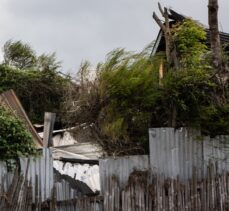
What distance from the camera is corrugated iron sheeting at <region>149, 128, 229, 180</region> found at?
8570 millimetres

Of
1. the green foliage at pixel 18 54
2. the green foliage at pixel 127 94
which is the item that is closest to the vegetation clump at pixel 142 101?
the green foliage at pixel 127 94

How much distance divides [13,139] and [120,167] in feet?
5.59

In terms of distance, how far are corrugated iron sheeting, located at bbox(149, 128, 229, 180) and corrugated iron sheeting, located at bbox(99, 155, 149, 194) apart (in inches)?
6.3

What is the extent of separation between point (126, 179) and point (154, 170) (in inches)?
17.8

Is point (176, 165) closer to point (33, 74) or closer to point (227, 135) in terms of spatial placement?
point (227, 135)

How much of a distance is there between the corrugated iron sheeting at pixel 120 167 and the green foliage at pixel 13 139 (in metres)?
1.12

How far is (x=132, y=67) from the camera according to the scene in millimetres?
8789

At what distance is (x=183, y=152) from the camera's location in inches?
344

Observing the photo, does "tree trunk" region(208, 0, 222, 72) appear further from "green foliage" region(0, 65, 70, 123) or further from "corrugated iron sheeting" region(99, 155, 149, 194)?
"green foliage" region(0, 65, 70, 123)

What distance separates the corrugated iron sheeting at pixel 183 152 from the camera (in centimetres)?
857

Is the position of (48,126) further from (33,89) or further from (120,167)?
(33,89)

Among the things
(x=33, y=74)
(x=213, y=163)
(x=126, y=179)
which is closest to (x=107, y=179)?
(x=126, y=179)

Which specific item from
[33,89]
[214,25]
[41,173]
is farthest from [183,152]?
[33,89]

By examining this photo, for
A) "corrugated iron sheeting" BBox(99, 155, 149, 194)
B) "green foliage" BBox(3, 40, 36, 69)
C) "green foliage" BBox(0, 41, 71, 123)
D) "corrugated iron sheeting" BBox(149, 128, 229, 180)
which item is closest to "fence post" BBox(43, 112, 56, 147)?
"corrugated iron sheeting" BBox(99, 155, 149, 194)
